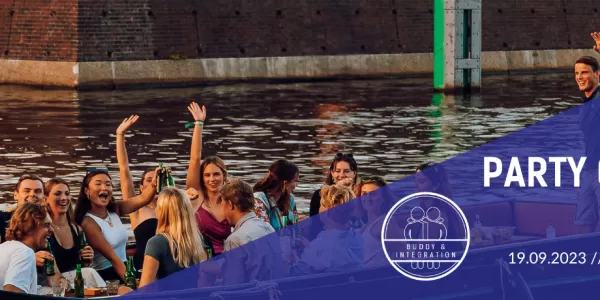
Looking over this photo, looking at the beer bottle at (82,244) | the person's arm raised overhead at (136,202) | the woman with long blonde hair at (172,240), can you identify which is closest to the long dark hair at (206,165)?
the person's arm raised overhead at (136,202)

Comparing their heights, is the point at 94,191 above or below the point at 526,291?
above

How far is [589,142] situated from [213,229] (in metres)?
3.04

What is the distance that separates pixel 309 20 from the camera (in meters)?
42.7

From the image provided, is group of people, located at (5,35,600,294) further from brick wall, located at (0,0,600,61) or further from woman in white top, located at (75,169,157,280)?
brick wall, located at (0,0,600,61)

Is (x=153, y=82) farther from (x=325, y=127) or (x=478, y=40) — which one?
(x=325, y=127)

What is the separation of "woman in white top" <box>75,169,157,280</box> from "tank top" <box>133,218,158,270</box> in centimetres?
11

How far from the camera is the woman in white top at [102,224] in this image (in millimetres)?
11703

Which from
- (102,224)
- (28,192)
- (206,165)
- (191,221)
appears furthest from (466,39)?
(191,221)

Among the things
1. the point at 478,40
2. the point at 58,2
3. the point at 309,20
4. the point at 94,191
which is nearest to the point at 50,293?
the point at 94,191

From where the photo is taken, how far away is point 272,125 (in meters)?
28.8

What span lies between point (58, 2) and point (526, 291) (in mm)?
28844

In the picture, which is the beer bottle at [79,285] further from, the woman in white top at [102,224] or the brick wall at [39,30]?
the brick wall at [39,30]

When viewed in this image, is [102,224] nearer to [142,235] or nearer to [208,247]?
[142,235]

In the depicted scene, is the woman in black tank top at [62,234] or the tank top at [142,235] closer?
the woman in black tank top at [62,234]
